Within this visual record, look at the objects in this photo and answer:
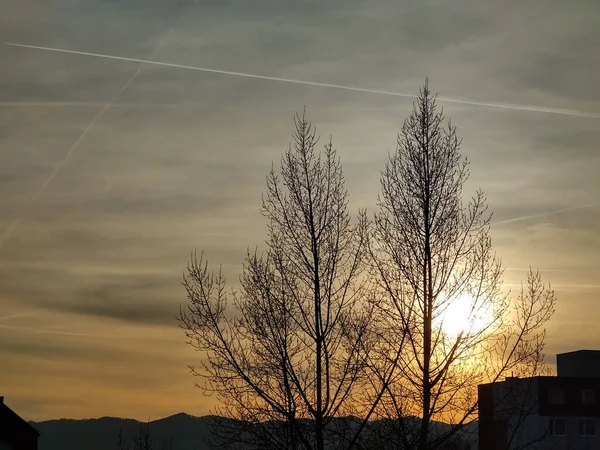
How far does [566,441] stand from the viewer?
352ft

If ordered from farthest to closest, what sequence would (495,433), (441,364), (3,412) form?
(495,433) < (3,412) < (441,364)

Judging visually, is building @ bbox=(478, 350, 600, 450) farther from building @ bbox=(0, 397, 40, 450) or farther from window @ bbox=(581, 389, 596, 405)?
building @ bbox=(0, 397, 40, 450)

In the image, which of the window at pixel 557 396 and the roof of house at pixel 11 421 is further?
the window at pixel 557 396

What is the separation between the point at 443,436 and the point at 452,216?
5.57 metres

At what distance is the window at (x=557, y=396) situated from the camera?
108 m

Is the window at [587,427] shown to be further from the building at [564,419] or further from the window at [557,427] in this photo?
the window at [557,427]

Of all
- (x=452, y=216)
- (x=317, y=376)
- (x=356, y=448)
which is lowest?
(x=356, y=448)

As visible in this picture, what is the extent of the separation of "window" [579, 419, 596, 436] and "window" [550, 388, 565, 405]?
12.6 ft

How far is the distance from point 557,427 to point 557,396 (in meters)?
3.77

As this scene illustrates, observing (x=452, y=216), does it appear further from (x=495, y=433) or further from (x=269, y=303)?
(x=495, y=433)

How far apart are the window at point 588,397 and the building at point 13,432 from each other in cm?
6987

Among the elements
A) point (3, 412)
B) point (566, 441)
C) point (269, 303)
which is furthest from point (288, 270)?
point (566, 441)

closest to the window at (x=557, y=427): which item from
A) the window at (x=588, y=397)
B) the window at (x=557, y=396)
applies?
the window at (x=557, y=396)

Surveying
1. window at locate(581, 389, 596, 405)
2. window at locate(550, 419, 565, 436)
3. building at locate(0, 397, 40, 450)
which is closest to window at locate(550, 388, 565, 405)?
window at locate(550, 419, 565, 436)
